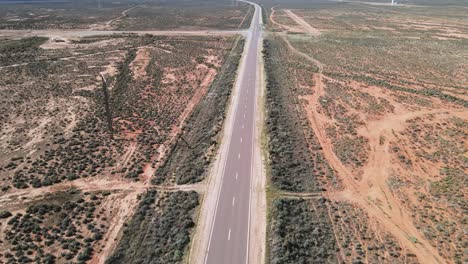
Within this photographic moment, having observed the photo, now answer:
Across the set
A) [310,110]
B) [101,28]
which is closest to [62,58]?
[101,28]

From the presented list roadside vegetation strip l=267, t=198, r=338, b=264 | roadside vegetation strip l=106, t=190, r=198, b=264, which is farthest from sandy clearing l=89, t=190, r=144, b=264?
roadside vegetation strip l=267, t=198, r=338, b=264

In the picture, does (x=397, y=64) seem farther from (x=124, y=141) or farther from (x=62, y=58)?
(x=62, y=58)

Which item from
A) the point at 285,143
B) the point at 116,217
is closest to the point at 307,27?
the point at 285,143

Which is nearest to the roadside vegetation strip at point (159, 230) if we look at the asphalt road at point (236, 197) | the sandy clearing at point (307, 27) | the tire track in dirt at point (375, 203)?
the asphalt road at point (236, 197)

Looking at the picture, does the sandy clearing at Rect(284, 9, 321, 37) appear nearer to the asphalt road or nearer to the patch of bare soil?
the patch of bare soil

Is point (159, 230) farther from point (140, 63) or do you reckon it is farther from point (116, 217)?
point (140, 63)

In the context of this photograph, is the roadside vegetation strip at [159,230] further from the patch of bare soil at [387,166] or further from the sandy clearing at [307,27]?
the sandy clearing at [307,27]
